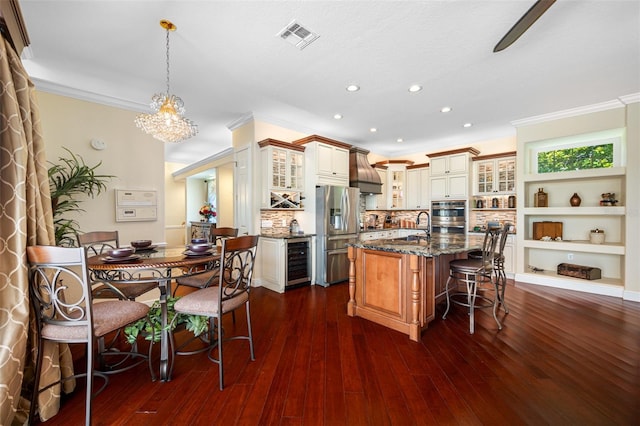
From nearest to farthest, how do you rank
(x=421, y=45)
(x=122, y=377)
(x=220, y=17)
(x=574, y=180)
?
→ (x=122, y=377) < (x=220, y=17) < (x=421, y=45) < (x=574, y=180)

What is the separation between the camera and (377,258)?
2.87m

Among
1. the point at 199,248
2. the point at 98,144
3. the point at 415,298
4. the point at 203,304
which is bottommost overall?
the point at 415,298

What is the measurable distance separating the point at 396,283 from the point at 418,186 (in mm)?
4210

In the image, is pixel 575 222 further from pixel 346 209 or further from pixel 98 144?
pixel 98 144

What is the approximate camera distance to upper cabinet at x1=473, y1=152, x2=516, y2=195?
16.6 ft

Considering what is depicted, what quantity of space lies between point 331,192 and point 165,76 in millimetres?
2797

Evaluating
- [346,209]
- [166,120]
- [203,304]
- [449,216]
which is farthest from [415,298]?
[449,216]

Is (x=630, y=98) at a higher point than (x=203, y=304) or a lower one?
higher

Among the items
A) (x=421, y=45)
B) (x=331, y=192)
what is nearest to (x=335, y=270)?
(x=331, y=192)

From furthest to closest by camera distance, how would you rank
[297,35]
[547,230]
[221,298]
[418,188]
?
[418,188] < [547,230] < [297,35] < [221,298]

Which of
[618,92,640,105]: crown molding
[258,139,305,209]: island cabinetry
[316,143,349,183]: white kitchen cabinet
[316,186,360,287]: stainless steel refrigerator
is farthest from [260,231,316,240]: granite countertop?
[618,92,640,105]: crown molding

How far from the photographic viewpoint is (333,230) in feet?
14.9

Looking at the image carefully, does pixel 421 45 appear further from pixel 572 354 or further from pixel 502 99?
pixel 572 354

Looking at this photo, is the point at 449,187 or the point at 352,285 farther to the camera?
the point at 449,187
